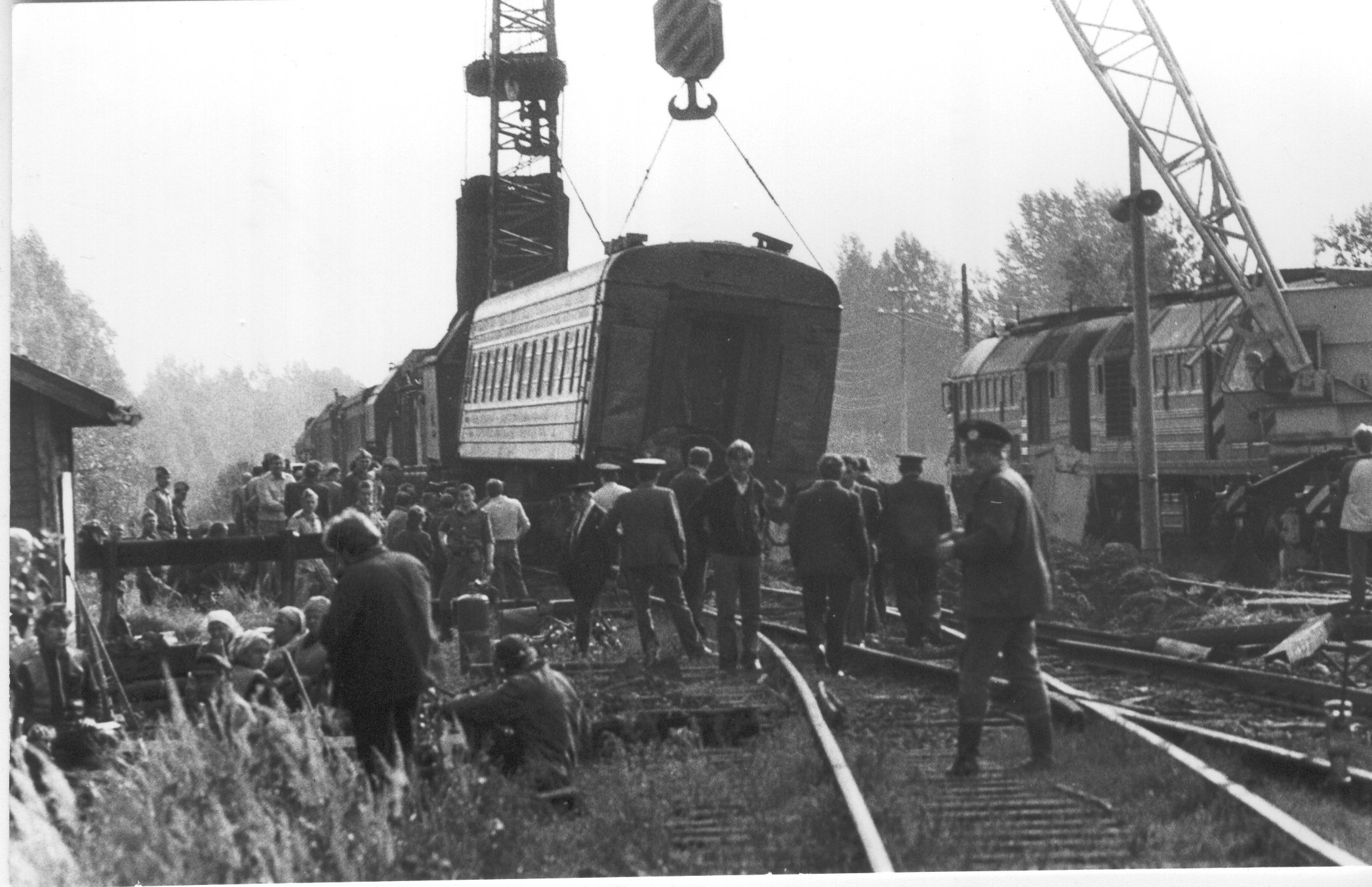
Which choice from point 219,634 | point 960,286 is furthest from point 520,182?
point 960,286

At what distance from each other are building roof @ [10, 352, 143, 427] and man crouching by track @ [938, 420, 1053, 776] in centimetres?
603

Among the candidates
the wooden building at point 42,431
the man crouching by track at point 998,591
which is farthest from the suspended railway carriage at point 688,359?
the man crouching by track at point 998,591

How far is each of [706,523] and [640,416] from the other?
453 cm

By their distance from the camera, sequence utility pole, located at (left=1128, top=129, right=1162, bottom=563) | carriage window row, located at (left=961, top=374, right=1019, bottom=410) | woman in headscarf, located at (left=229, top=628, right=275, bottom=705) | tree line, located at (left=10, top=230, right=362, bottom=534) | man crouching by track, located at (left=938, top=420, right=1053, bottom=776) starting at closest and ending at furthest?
man crouching by track, located at (left=938, top=420, right=1053, bottom=776)
woman in headscarf, located at (left=229, top=628, right=275, bottom=705)
tree line, located at (left=10, top=230, right=362, bottom=534)
utility pole, located at (left=1128, top=129, right=1162, bottom=563)
carriage window row, located at (left=961, top=374, right=1019, bottom=410)

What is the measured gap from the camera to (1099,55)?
14578 mm

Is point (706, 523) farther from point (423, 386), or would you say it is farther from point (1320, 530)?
point (423, 386)

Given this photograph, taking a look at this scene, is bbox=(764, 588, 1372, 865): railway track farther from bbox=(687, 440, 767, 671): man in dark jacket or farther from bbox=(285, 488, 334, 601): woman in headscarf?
bbox=(285, 488, 334, 601): woman in headscarf

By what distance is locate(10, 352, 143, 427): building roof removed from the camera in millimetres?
10523

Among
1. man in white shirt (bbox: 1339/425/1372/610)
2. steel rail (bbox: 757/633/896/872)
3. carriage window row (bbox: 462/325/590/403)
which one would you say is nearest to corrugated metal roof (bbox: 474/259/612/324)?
carriage window row (bbox: 462/325/590/403)

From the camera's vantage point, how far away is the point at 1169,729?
29.4 feet

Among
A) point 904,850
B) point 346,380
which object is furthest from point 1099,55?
point 346,380

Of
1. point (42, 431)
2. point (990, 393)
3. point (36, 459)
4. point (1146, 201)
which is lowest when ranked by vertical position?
point (36, 459)

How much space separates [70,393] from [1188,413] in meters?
14.4

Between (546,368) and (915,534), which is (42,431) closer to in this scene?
(915,534)
